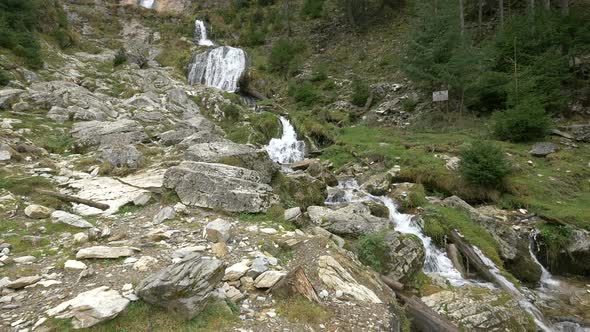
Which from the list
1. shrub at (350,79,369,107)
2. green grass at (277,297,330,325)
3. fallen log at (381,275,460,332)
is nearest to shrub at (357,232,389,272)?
fallen log at (381,275,460,332)

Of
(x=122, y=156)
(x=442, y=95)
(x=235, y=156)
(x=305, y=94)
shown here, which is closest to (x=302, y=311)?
(x=235, y=156)

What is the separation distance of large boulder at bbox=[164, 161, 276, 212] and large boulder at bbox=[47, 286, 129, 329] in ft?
13.7

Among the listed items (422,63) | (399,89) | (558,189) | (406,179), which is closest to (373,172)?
(406,179)

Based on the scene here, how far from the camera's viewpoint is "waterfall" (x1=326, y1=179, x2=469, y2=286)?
964cm

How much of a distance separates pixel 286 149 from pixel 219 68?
15.9 meters

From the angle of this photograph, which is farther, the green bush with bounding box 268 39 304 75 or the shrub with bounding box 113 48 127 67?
the green bush with bounding box 268 39 304 75

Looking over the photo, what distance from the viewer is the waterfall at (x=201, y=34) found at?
131 feet

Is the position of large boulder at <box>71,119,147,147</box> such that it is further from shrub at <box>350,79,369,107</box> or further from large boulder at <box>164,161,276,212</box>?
shrub at <box>350,79,369,107</box>

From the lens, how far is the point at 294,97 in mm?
28672

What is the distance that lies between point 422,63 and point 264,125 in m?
11.2

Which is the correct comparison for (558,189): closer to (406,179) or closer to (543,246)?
(543,246)

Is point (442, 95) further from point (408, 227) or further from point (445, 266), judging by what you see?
point (445, 266)

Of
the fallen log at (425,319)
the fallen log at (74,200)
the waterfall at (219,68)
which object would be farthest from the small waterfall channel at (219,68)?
the fallen log at (425,319)

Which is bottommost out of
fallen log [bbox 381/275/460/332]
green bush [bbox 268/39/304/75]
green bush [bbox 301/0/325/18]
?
fallen log [bbox 381/275/460/332]
